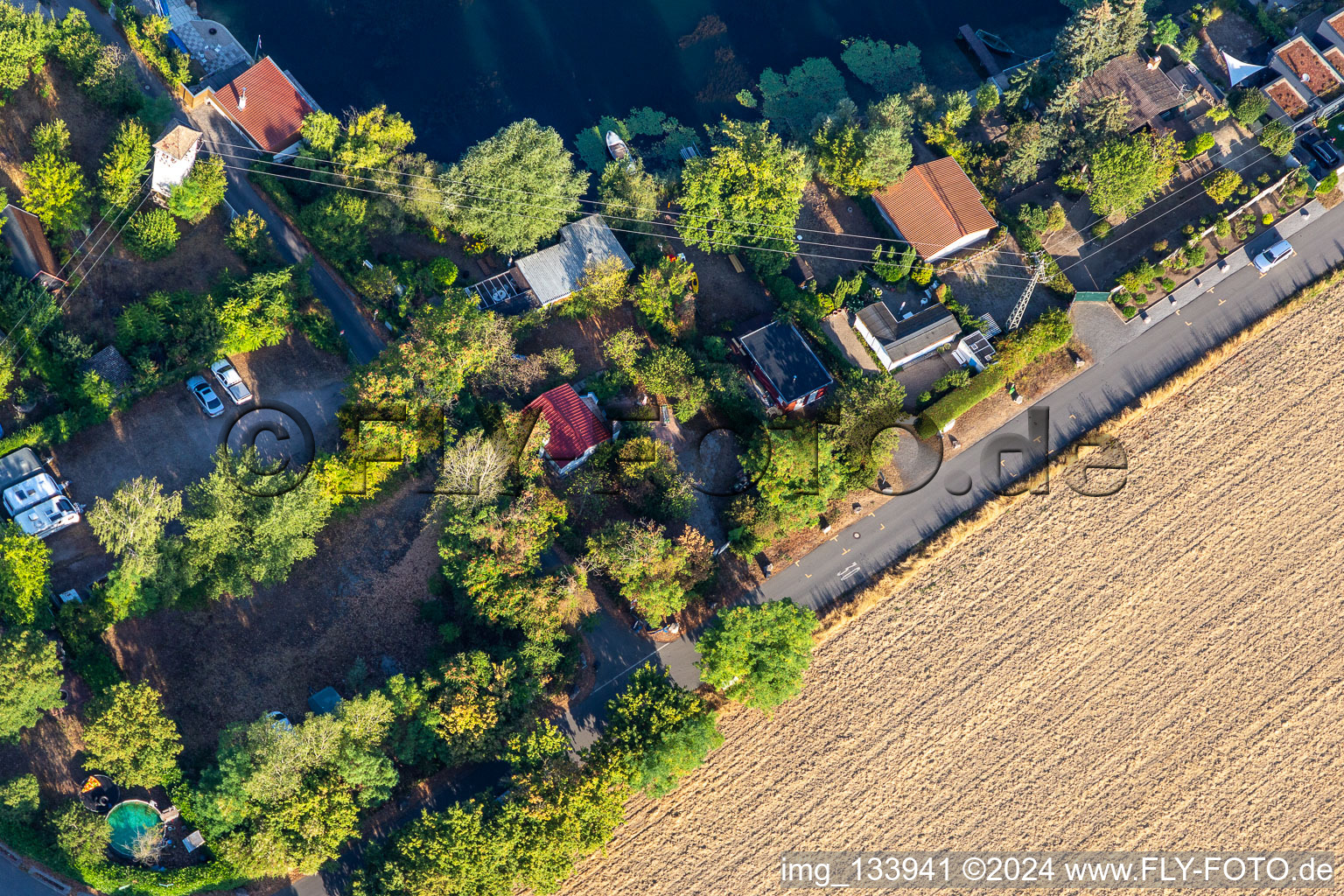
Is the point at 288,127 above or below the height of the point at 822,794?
above

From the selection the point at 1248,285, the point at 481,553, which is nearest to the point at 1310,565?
the point at 1248,285

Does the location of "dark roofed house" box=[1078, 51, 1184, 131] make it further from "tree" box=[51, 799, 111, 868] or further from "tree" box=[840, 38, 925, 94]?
"tree" box=[51, 799, 111, 868]

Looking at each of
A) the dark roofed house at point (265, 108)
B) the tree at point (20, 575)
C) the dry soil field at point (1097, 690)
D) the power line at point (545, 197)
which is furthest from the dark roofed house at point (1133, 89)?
the tree at point (20, 575)

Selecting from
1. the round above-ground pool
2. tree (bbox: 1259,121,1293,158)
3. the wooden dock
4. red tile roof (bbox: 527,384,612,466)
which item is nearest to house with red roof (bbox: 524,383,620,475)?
red tile roof (bbox: 527,384,612,466)

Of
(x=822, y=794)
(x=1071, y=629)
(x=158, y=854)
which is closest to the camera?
(x=158, y=854)

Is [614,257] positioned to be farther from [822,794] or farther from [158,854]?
[158,854]

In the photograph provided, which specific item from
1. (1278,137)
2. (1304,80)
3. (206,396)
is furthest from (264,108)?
(1304,80)
